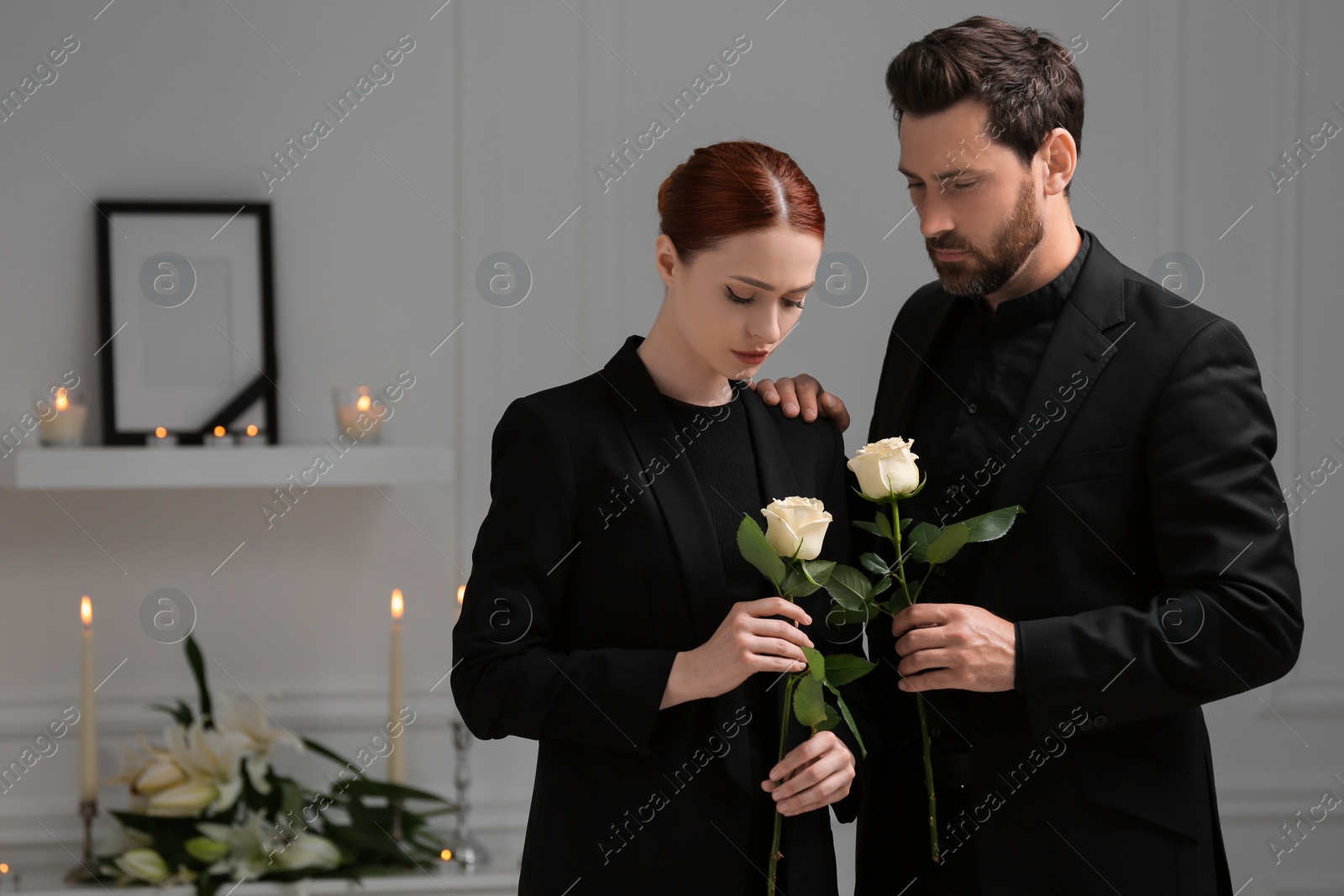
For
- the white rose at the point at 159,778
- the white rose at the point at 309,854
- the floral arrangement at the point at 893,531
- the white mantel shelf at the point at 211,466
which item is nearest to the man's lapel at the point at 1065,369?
the floral arrangement at the point at 893,531

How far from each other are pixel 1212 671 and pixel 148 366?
2.14m

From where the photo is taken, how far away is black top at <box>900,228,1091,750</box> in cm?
142

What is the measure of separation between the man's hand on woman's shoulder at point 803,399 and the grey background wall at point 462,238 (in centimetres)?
103

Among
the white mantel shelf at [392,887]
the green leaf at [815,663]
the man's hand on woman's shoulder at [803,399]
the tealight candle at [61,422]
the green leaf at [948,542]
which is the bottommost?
the white mantel shelf at [392,887]

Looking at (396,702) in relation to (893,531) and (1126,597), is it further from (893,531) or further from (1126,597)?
(1126,597)

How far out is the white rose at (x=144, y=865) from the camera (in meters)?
2.18

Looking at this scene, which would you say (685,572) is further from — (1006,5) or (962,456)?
(1006,5)

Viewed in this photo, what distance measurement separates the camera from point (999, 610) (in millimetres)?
1363

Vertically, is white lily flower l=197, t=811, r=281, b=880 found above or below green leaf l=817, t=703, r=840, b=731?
below

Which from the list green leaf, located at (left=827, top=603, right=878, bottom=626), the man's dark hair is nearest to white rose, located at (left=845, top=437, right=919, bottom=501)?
green leaf, located at (left=827, top=603, right=878, bottom=626)

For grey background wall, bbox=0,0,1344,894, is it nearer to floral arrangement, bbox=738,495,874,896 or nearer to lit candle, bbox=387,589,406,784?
lit candle, bbox=387,589,406,784

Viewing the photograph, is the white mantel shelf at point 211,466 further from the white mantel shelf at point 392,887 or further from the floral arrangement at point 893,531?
the floral arrangement at point 893,531

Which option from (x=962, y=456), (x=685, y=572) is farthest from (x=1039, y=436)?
(x=685, y=572)

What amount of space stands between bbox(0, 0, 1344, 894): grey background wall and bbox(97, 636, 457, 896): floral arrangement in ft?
0.46
